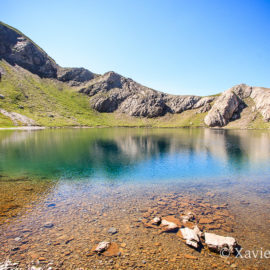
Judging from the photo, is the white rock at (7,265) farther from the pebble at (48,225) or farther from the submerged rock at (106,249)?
the submerged rock at (106,249)

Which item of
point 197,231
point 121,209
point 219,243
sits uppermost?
point 219,243

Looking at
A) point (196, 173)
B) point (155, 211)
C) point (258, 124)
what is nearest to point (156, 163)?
point (196, 173)

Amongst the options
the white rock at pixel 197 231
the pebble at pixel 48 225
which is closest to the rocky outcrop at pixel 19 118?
the pebble at pixel 48 225

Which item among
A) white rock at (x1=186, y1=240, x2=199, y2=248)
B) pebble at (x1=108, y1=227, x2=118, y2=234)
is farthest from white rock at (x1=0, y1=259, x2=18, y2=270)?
white rock at (x1=186, y1=240, x2=199, y2=248)

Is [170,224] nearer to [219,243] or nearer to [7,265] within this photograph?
[219,243]

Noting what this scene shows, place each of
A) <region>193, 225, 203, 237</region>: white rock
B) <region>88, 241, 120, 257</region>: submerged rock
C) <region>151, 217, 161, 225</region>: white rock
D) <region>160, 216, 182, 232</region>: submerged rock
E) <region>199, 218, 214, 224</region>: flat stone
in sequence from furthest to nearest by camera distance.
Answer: <region>199, 218, 214, 224</region>: flat stone → <region>151, 217, 161, 225</region>: white rock → <region>160, 216, 182, 232</region>: submerged rock → <region>193, 225, 203, 237</region>: white rock → <region>88, 241, 120, 257</region>: submerged rock

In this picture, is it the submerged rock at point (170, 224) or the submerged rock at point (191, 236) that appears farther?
the submerged rock at point (170, 224)

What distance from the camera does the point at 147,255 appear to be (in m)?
11.5

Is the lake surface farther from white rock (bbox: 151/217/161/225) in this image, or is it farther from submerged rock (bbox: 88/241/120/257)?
white rock (bbox: 151/217/161/225)

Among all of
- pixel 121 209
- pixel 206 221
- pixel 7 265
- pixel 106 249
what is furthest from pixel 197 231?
pixel 7 265

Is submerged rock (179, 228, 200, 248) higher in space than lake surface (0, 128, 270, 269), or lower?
higher

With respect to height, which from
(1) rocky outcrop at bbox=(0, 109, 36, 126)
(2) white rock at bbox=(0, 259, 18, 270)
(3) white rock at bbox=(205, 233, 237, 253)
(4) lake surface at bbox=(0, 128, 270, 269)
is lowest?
(4) lake surface at bbox=(0, 128, 270, 269)

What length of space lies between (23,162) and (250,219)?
40.9 m

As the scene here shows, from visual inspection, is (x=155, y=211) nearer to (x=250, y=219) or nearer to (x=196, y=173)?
(x=250, y=219)
